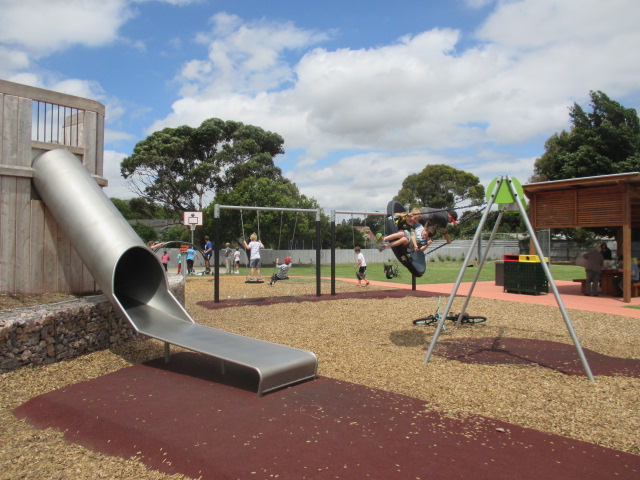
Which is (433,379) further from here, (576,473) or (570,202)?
(570,202)

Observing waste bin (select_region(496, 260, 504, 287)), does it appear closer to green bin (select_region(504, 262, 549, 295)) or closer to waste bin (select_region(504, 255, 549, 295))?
waste bin (select_region(504, 255, 549, 295))

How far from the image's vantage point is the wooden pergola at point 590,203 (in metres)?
13.4

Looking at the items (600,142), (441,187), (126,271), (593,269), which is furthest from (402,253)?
A: (441,187)

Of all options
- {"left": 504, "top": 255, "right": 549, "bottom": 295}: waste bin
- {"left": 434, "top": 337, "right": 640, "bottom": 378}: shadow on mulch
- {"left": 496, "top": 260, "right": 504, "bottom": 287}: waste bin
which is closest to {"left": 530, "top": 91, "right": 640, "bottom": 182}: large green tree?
{"left": 496, "top": 260, "right": 504, "bottom": 287}: waste bin

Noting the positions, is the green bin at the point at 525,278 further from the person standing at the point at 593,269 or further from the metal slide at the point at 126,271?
the metal slide at the point at 126,271

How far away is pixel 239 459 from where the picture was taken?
361 cm

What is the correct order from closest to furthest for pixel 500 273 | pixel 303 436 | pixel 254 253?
pixel 303 436
pixel 500 273
pixel 254 253

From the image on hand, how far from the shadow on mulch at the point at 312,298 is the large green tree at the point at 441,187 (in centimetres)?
3709

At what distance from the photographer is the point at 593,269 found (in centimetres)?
1517

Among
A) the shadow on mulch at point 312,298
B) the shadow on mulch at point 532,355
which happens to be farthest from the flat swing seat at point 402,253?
the shadow on mulch at point 312,298

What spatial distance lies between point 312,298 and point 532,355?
7.55m

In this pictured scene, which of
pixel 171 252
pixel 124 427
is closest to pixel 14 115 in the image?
pixel 124 427

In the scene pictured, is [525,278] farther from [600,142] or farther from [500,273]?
[600,142]

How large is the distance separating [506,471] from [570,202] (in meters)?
13.3
